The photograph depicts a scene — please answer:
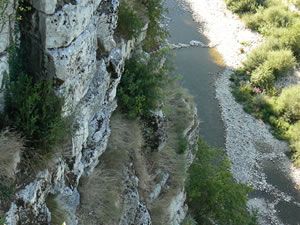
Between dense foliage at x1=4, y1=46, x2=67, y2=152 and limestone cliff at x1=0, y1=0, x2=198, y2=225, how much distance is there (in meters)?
0.38

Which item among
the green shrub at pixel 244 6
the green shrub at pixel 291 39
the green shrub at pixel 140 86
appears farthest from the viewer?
the green shrub at pixel 244 6

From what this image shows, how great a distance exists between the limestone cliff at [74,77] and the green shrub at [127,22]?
31cm

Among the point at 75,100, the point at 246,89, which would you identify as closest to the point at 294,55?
the point at 246,89

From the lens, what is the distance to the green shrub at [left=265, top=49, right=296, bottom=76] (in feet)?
110

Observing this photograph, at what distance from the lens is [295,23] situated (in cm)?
3772

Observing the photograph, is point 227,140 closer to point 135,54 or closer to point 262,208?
point 262,208

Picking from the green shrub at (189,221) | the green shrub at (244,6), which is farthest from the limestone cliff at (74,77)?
the green shrub at (244,6)

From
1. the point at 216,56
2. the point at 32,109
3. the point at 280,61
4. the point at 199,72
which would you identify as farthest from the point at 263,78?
the point at 32,109

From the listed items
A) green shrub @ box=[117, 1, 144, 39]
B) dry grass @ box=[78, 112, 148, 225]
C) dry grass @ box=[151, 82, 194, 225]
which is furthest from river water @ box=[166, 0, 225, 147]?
green shrub @ box=[117, 1, 144, 39]

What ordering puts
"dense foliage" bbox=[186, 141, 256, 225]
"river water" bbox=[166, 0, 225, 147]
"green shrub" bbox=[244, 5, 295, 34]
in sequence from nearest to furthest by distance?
"dense foliage" bbox=[186, 141, 256, 225] → "river water" bbox=[166, 0, 225, 147] → "green shrub" bbox=[244, 5, 295, 34]

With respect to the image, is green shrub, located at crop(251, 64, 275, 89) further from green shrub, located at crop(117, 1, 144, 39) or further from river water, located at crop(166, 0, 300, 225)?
green shrub, located at crop(117, 1, 144, 39)

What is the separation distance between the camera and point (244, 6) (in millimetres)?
40344

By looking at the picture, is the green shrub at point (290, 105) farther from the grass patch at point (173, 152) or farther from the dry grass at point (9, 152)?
the dry grass at point (9, 152)

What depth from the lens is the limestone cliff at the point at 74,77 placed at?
962 centimetres
